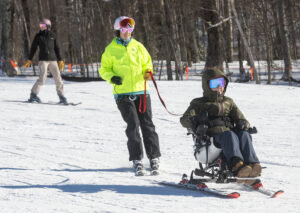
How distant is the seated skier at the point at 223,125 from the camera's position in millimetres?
4086

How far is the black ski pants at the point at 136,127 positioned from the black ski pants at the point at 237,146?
4.17 feet

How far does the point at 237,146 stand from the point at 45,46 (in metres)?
6.81

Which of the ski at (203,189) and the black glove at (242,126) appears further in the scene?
the black glove at (242,126)

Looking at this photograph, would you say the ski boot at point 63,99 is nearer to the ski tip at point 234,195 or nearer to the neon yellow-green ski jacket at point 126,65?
the neon yellow-green ski jacket at point 126,65

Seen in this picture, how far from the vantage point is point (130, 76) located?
5.22 metres

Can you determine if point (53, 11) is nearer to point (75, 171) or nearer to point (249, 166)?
point (75, 171)

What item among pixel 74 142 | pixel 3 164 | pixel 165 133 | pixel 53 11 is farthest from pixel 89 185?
pixel 53 11

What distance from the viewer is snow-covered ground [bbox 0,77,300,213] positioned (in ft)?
13.3

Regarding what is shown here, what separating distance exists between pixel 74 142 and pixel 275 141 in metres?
3.08

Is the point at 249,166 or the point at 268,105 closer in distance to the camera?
the point at 249,166

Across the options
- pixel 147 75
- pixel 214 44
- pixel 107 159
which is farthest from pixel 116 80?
pixel 214 44

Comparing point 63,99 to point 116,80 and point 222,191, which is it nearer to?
point 116,80

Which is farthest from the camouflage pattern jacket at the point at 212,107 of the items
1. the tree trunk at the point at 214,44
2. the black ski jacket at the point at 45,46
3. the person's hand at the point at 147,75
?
the tree trunk at the point at 214,44

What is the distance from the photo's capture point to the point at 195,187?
439 cm
